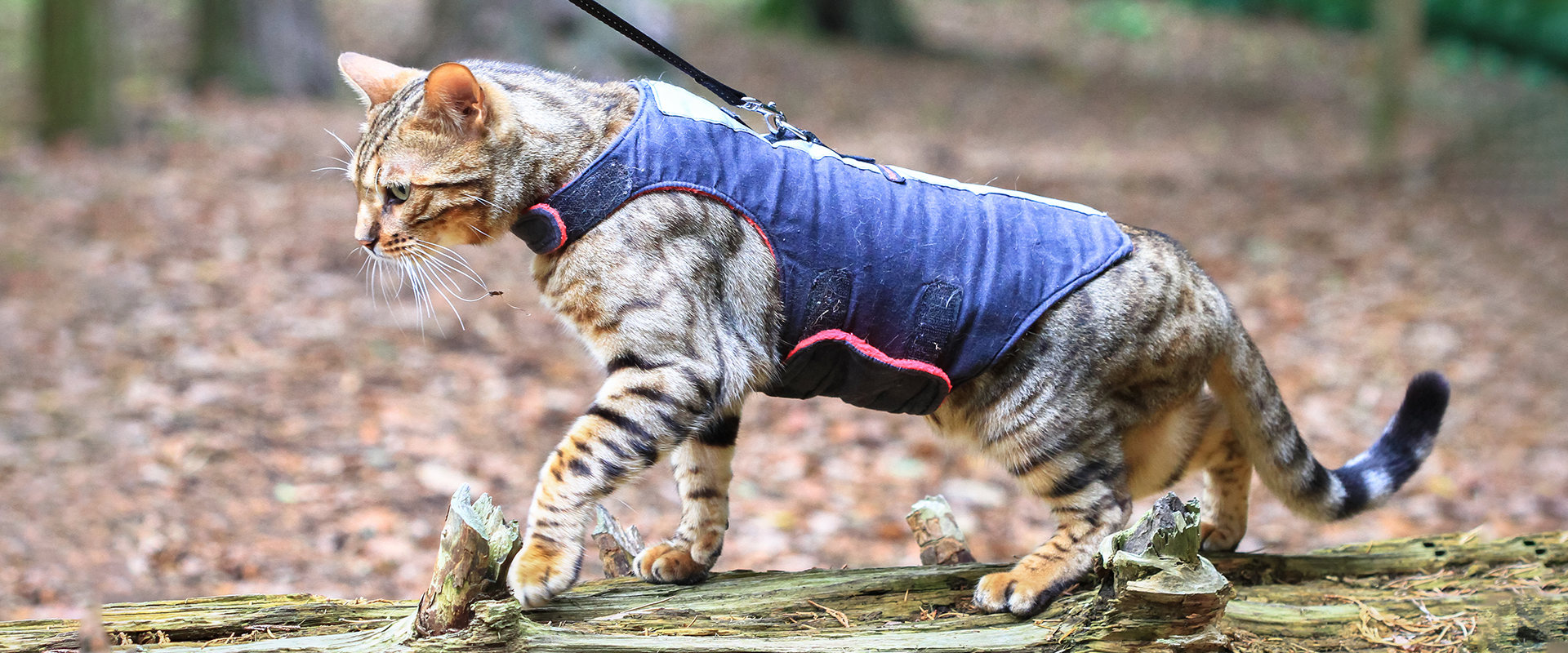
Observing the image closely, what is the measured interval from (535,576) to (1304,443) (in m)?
2.25

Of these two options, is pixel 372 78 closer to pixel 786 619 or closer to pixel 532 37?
pixel 786 619

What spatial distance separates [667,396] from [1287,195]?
919 cm

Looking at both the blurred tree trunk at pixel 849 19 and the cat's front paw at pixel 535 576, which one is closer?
the cat's front paw at pixel 535 576

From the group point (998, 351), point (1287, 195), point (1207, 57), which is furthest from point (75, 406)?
point (1207, 57)

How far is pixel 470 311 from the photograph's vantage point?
7359 mm

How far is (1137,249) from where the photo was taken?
3102 millimetres

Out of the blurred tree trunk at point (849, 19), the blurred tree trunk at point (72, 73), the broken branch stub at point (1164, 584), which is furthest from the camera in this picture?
the blurred tree trunk at point (849, 19)

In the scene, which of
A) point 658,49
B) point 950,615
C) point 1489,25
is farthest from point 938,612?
point 1489,25

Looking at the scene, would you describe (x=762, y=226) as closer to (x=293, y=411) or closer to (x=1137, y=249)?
(x=1137, y=249)

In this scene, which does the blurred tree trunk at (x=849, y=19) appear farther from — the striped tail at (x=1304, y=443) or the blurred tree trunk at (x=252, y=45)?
the striped tail at (x=1304, y=443)

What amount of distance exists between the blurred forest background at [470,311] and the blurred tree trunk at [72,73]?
3 cm

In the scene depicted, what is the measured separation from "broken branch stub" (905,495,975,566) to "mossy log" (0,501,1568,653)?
1.09ft

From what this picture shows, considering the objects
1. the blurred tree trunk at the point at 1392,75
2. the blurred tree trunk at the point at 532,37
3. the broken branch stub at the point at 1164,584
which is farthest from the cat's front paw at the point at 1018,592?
the blurred tree trunk at the point at 1392,75

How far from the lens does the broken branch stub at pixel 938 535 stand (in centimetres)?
370
